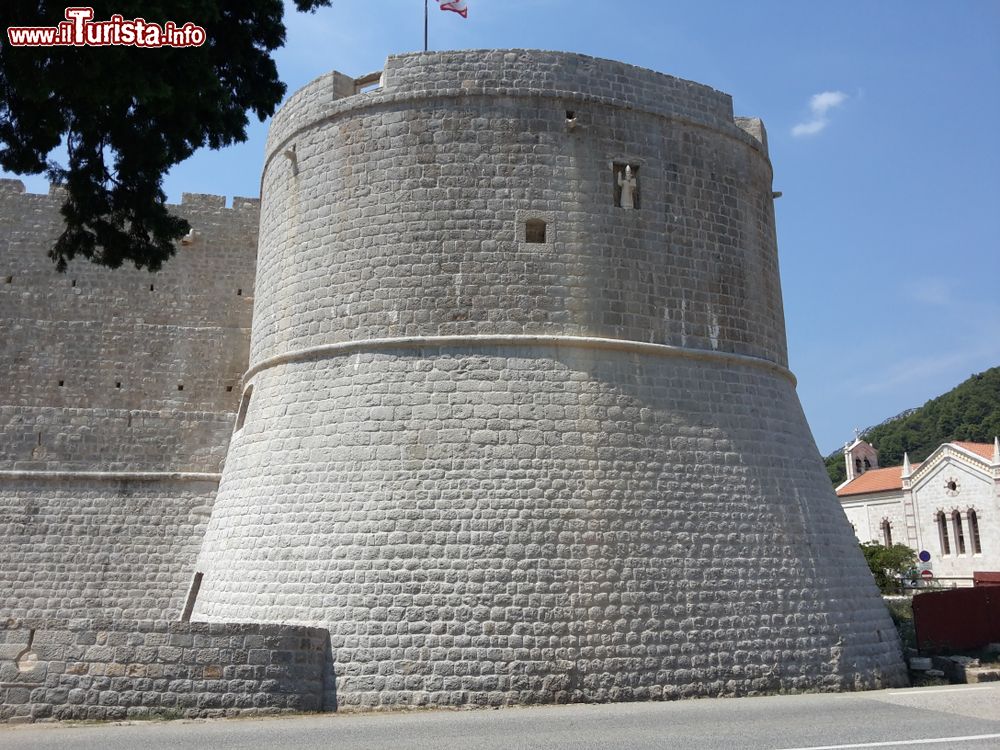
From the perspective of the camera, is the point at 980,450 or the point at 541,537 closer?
the point at 541,537

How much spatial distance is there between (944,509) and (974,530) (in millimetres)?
1717

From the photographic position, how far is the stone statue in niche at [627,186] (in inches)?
436

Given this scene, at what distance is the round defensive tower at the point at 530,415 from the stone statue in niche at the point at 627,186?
42 millimetres

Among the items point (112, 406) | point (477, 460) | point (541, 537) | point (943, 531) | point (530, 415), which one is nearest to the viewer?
point (541, 537)

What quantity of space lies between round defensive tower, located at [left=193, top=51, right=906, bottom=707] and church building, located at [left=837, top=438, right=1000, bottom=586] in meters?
25.8

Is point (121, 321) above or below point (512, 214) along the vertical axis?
below

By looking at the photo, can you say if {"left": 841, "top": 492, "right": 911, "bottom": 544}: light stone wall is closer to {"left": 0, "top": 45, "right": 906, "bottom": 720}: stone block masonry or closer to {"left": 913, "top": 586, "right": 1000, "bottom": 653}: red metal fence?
{"left": 913, "top": 586, "right": 1000, "bottom": 653}: red metal fence

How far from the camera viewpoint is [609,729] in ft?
23.7

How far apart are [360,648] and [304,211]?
245 inches

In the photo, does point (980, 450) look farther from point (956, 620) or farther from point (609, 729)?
point (609, 729)

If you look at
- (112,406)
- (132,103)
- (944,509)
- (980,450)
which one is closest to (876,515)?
(944,509)

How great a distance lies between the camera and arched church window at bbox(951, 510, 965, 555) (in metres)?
35.8

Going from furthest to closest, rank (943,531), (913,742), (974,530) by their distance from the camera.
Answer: (943,531) < (974,530) < (913,742)

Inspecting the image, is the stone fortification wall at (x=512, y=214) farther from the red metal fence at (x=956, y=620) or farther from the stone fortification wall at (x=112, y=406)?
the red metal fence at (x=956, y=620)
